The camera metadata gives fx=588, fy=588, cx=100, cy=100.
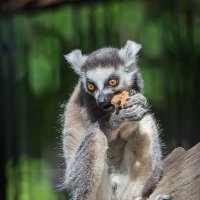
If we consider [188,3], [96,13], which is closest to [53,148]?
[96,13]

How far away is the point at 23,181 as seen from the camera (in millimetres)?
5488

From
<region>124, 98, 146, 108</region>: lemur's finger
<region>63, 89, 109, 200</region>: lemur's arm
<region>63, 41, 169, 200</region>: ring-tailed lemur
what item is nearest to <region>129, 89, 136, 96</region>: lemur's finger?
<region>63, 41, 169, 200</region>: ring-tailed lemur

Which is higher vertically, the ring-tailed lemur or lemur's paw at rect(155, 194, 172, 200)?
the ring-tailed lemur

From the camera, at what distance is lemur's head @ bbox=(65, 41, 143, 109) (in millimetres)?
3131

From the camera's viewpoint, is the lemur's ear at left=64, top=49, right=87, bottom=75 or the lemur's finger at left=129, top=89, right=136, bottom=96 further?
the lemur's ear at left=64, top=49, right=87, bottom=75

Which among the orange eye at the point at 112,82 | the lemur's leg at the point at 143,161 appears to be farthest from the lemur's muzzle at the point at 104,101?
the lemur's leg at the point at 143,161

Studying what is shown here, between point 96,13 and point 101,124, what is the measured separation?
8.78ft

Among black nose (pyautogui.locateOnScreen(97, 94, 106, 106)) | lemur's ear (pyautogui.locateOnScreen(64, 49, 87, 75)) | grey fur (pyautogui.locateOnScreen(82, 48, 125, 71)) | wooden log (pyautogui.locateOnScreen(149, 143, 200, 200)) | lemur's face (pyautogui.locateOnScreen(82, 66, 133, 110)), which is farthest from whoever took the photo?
lemur's ear (pyautogui.locateOnScreen(64, 49, 87, 75))

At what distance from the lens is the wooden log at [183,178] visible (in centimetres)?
287

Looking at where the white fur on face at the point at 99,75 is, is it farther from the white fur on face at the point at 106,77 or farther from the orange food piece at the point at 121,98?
the orange food piece at the point at 121,98

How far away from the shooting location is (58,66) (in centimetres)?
556

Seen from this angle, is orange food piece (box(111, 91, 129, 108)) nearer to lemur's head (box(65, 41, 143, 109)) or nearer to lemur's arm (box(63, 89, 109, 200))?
lemur's head (box(65, 41, 143, 109))

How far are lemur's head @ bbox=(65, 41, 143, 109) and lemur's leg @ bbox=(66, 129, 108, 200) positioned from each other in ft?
0.62

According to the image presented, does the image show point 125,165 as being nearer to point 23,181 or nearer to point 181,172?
point 181,172
